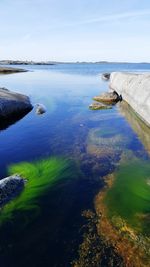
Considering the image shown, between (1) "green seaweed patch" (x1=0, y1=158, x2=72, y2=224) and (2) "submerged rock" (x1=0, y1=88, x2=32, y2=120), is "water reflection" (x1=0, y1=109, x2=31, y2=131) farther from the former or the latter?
(1) "green seaweed patch" (x1=0, y1=158, x2=72, y2=224)

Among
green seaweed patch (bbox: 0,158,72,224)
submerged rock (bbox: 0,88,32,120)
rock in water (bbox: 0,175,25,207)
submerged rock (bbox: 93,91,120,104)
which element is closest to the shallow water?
green seaweed patch (bbox: 0,158,72,224)

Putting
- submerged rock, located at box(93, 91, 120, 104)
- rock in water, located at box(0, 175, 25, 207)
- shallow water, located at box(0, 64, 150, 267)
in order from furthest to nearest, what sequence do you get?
submerged rock, located at box(93, 91, 120, 104) < rock in water, located at box(0, 175, 25, 207) < shallow water, located at box(0, 64, 150, 267)

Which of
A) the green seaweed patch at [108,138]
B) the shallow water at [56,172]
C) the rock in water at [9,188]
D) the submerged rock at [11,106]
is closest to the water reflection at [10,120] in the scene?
the submerged rock at [11,106]

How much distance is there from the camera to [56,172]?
845 cm

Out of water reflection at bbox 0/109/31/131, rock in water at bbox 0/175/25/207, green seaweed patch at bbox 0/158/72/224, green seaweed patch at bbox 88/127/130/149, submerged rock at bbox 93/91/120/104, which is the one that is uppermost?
rock in water at bbox 0/175/25/207

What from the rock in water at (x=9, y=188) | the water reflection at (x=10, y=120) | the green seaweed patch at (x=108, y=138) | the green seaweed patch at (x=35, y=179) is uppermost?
the rock in water at (x=9, y=188)

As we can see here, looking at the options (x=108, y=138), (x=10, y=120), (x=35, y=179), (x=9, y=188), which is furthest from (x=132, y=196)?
(x=10, y=120)

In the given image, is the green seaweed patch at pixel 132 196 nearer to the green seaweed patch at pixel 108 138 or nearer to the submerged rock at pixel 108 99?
the green seaweed patch at pixel 108 138

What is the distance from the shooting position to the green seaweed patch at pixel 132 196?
6117 mm

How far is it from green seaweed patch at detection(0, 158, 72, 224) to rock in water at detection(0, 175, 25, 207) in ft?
0.45

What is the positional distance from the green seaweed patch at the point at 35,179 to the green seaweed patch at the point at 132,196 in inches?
64.4

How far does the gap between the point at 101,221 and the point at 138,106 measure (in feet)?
34.1

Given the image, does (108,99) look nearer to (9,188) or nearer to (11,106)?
(11,106)

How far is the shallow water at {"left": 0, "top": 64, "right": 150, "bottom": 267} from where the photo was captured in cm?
523
